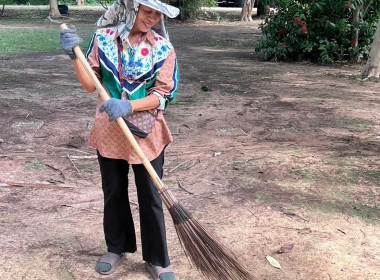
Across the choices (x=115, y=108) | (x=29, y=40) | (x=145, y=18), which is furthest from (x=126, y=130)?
(x=29, y=40)

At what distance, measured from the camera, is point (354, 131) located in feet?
19.3

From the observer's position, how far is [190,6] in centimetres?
2153

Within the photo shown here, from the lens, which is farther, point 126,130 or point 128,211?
point 128,211

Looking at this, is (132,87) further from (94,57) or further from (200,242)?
(200,242)

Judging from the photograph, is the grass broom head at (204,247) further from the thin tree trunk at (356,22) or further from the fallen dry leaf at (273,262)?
the thin tree trunk at (356,22)

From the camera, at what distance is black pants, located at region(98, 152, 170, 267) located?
8.90 feet

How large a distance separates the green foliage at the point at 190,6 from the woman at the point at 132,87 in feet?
63.9

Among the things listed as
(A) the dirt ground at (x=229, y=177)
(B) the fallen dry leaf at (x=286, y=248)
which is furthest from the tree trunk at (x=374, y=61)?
(B) the fallen dry leaf at (x=286, y=248)

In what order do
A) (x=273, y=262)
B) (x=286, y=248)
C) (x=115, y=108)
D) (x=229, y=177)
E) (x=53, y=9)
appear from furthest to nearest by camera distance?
1. (x=53, y=9)
2. (x=229, y=177)
3. (x=286, y=248)
4. (x=273, y=262)
5. (x=115, y=108)

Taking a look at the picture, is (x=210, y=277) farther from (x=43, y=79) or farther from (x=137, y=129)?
(x=43, y=79)

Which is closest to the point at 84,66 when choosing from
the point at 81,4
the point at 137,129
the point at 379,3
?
the point at 137,129

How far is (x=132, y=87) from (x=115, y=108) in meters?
0.25

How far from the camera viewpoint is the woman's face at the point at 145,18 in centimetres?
251

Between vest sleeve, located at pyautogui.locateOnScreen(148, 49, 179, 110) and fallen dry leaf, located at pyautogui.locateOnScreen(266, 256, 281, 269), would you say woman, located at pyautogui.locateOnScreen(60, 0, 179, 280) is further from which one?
fallen dry leaf, located at pyautogui.locateOnScreen(266, 256, 281, 269)
